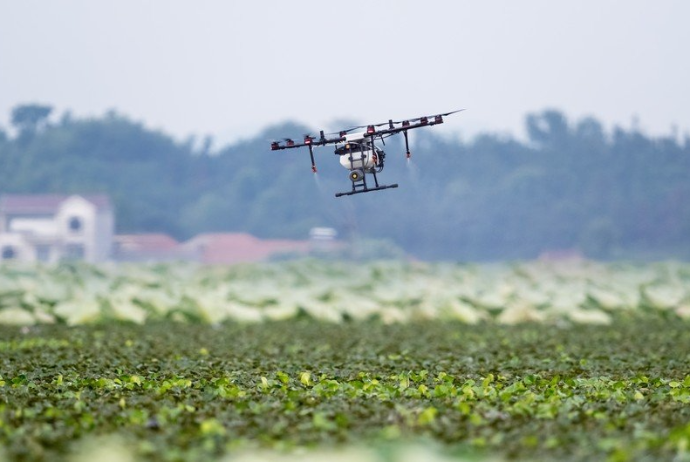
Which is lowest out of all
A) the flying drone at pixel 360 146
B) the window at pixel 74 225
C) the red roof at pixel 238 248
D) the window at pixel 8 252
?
the red roof at pixel 238 248

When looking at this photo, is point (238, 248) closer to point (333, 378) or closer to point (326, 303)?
point (326, 303)

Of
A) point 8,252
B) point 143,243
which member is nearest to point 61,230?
point 8,252

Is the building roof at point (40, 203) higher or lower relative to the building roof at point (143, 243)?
higher

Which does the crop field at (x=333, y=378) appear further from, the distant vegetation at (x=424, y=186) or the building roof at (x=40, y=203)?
the building roof at (x=40, y=203)

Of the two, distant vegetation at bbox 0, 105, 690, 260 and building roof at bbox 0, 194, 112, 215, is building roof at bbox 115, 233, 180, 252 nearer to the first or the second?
distant vegetation at bbox 0, 105, 690, 260

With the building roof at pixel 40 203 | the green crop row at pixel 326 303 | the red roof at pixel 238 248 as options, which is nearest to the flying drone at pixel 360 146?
the green crop row at pixel 326 303

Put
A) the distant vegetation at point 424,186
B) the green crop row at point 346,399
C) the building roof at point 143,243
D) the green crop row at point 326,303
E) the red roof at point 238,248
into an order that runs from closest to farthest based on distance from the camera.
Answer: the green crop row at point 346,399 < the green crop row at point 326,303 < the red roof at point 238,248 < the building roof at point 143,243 < the distant vegetation at point 424,186

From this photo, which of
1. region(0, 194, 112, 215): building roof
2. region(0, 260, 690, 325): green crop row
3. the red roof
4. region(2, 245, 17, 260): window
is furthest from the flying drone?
region(0, 194, 112, 215): building roof
